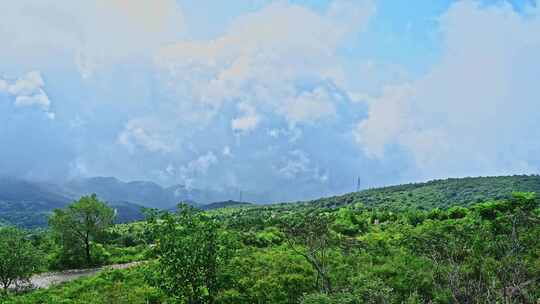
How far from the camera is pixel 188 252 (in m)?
20.2

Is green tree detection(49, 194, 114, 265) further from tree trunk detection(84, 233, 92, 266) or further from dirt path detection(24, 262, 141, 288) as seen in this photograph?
dirt path detection(24, 262, 141, 288)

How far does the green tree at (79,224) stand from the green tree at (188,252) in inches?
1068

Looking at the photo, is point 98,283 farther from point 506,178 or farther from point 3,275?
point 506,178

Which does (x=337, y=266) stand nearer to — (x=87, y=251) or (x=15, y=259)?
(x=15, y=259)

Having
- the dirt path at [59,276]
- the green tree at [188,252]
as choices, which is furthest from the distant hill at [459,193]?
the green tree at [188,252]

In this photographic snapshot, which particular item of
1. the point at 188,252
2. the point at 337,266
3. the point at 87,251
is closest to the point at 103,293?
the point at 188,252

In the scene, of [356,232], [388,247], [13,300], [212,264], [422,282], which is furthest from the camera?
[356,232]

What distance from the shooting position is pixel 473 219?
34406mm

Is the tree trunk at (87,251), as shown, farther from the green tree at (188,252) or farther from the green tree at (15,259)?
the green tree at (188,252)

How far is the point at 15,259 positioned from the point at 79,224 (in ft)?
46.8

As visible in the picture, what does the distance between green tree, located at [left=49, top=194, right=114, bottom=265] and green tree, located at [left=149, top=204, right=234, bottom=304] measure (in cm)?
2712

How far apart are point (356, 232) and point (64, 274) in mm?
26897

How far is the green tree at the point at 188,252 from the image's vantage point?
20.2 metres

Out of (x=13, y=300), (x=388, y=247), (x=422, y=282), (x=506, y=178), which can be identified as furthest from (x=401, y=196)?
(x=13, y=300)
